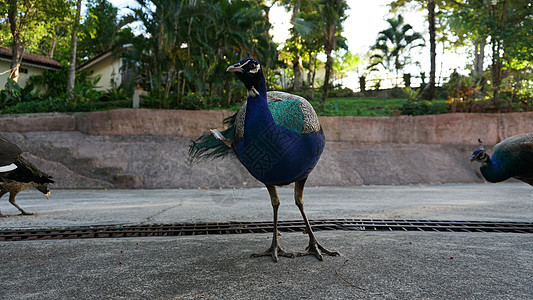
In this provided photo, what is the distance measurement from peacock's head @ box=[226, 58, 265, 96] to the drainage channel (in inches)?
84.8

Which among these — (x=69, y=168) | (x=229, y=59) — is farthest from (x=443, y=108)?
(x=69, y=168)

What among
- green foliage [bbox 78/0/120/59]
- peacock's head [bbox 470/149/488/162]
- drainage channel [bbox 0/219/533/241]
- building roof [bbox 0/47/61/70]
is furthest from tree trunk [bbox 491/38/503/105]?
building roof [bbox 0/47/61/70]

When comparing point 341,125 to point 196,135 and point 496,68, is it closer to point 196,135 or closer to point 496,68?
point 196,135

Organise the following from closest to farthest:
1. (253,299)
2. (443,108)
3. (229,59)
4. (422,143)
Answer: (253,299) → (422,143) → (443,108) → (229,59)

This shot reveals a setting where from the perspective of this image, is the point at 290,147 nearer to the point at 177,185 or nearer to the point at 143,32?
the point at 177,185

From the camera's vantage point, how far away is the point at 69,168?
470 inches

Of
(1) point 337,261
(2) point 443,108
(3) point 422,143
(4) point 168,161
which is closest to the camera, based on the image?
(1) point 337,261

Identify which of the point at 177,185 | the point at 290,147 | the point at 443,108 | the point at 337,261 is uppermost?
the point at 443,108

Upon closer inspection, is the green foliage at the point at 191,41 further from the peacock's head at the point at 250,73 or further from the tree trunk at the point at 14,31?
the peacock's head at the point at 250,73

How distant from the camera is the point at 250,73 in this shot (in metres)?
2.74

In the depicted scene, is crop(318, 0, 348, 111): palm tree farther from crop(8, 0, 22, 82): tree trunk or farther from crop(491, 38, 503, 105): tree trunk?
crop(8, 0, 22, 82): tree trunk

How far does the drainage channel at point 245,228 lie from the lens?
13.5ft

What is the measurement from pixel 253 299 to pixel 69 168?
38.7ft

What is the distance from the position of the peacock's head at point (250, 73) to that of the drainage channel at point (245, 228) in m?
2.15
